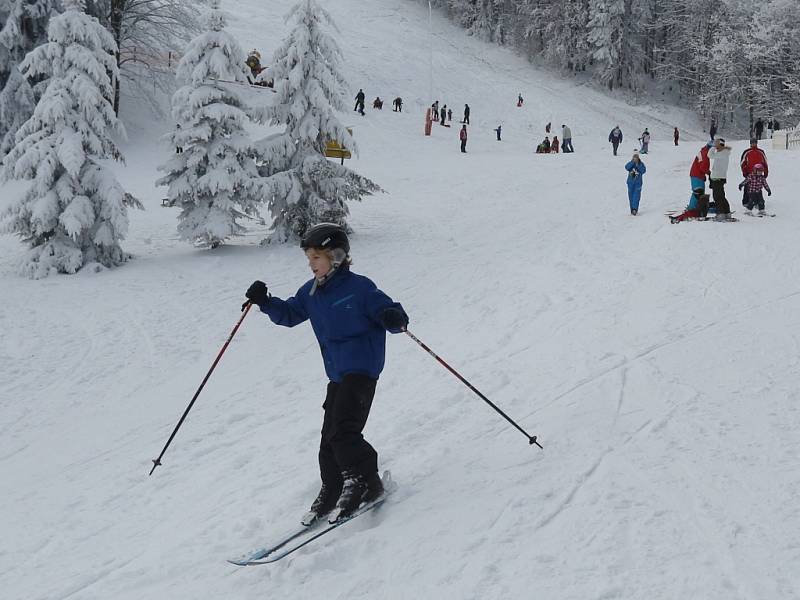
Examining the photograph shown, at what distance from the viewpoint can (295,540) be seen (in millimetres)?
4395

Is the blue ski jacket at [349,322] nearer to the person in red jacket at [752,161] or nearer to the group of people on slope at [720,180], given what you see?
the group of people on slope at [720,180]

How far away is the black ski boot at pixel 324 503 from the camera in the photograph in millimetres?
4574

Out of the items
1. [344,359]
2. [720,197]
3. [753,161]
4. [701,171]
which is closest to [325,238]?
[344,359]

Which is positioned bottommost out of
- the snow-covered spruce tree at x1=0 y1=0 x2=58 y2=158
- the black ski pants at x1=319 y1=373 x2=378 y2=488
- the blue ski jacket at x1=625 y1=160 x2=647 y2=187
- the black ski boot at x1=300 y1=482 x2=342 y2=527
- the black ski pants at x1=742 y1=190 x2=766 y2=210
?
the black ski boot at x1=300 y1=482 x2=342 y2=527

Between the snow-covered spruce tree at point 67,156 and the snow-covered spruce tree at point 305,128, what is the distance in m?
3.60

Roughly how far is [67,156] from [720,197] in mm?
13495

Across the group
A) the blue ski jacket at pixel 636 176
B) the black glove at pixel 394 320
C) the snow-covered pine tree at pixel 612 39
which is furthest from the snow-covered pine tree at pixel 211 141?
the snow-covered pine tree at pixel 612 39

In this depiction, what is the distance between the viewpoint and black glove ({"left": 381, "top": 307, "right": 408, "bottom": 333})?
4312mm

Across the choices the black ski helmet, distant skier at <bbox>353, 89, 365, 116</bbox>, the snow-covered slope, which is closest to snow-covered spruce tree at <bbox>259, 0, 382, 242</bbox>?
the snow-covered slope

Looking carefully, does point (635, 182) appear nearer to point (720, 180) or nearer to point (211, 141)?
point (720, 180)

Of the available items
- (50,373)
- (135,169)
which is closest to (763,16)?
(135,169)

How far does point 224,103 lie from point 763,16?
51244 millimetres

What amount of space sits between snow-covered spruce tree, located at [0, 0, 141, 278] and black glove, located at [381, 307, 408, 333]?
1171cm

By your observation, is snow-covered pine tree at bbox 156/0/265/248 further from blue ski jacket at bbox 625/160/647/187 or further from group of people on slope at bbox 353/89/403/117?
group of people on slope at bbox 353/89/403/117
